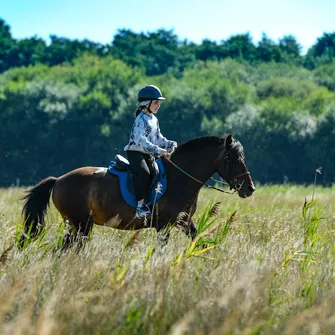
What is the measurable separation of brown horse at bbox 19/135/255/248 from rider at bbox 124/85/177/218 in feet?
0.67

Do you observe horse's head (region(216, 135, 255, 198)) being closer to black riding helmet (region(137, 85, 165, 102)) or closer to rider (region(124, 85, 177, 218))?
rider (region(124, 85, 177, 218))

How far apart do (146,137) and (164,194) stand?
0.69 meters

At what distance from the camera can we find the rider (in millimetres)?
9570

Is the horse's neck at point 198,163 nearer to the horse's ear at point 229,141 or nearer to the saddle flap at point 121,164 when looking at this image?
the horse's ear at point 229,141

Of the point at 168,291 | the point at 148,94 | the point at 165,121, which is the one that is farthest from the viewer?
the point at 165,121

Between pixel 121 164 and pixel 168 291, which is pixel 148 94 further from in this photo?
pixel 168 291

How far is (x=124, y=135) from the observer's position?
68.4 metres

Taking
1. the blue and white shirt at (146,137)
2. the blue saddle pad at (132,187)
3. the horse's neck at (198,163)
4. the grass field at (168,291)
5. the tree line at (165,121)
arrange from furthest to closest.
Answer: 1. the tree line at (165,121)
2. the horse's neck at (198,163)
3. the blue saddle pad at (132,187)
4. the blue and white shirt at (146,137)
5. the grass field at (168,291)

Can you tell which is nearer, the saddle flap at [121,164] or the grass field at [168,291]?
the grass field at [168,291]

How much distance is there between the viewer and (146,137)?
9.59 meters

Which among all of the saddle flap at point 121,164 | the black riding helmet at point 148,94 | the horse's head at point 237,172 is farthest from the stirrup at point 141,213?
the black riding helmet at point 148,94

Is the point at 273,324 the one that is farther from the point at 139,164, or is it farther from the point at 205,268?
the point at 139,164

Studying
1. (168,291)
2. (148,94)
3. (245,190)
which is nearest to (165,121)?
(245,190)

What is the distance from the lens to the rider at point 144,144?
9570mm
